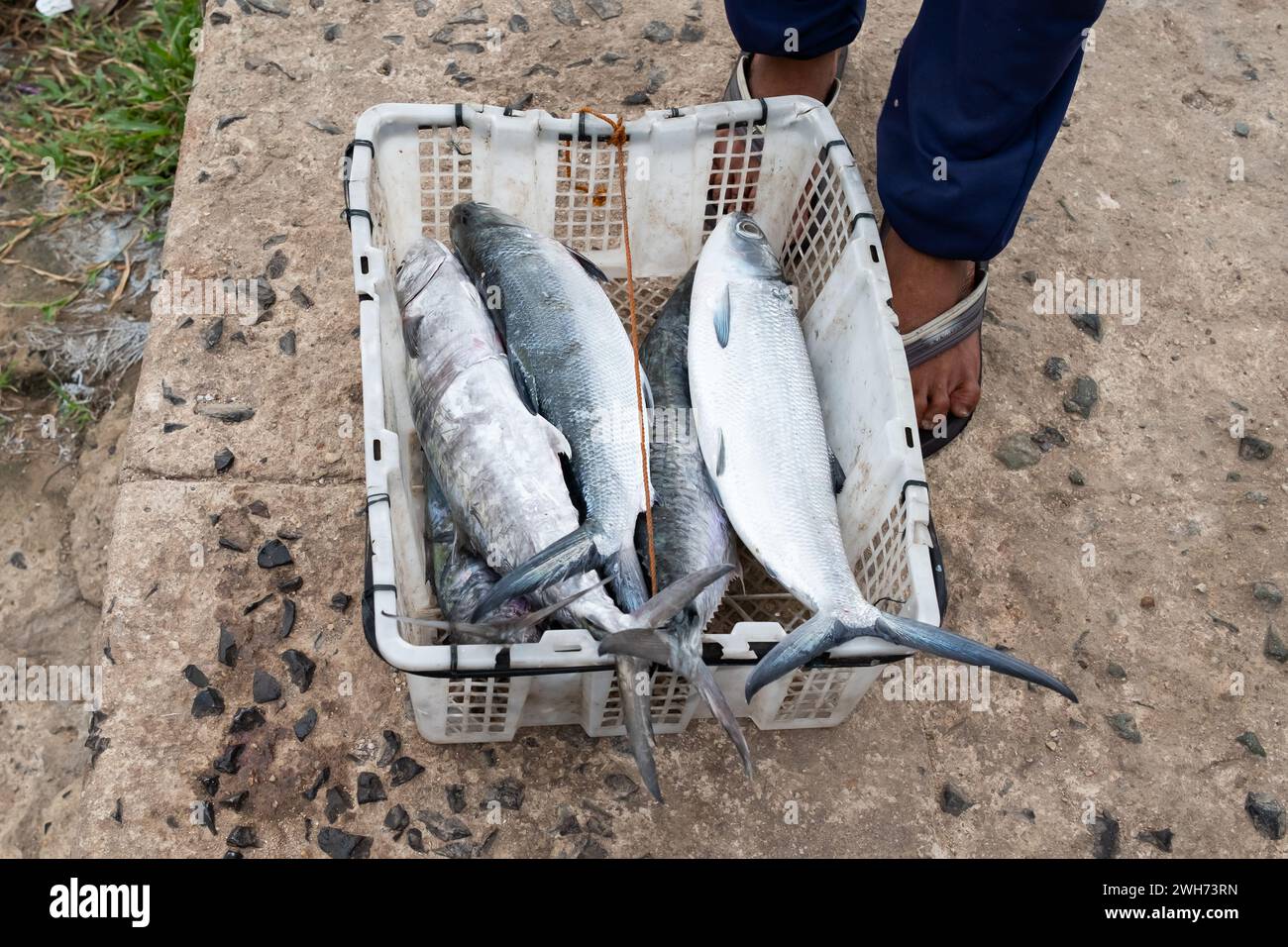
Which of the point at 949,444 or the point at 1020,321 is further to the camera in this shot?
the point at 1020,321

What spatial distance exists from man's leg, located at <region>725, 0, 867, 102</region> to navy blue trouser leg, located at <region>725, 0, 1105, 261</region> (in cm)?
47

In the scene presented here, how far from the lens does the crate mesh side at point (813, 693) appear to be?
215 cm

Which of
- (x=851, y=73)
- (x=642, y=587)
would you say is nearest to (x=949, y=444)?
(x=642, y=587)

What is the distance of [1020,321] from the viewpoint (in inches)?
126

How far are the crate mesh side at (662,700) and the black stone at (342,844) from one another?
577 millimetres

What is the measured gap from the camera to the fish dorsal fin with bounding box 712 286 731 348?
8.15ft

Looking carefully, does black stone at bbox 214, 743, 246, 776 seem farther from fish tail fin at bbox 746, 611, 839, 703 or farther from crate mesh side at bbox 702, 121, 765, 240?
crate mesh side at bbox 702, 121, 765, 240

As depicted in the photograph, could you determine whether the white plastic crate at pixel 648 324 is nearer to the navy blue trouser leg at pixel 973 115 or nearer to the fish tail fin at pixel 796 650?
the fish tail fin at pixel 796 650

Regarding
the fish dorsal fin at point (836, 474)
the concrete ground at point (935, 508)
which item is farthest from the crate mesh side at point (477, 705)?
the fish dorsal fin at point (836, 474)

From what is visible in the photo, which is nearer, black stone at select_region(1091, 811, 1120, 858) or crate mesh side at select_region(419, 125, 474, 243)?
black stone at select_region(1091, 811, 1120, 858)

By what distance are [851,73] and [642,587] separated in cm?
242

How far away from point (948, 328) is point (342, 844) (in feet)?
6.45

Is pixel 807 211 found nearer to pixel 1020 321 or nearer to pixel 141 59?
pixel 1020 321

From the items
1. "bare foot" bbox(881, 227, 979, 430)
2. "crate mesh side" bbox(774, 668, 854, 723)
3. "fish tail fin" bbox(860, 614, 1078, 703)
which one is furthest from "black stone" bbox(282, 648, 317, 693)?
"bare foot" bbox(881, 227, 979, 430)
